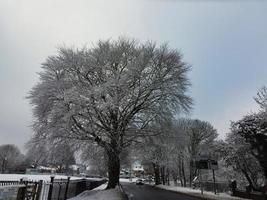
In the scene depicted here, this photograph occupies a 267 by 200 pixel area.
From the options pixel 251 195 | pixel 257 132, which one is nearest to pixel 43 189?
pixel 251 195

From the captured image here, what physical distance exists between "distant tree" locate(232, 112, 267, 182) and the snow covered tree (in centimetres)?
599

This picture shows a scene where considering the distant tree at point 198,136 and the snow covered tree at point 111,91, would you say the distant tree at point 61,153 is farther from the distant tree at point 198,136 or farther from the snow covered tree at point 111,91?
the distant tree at point 198,136

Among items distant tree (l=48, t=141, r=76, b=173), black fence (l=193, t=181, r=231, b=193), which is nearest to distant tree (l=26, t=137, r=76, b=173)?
distant tree (l=48, t=141, r=76, b=173)

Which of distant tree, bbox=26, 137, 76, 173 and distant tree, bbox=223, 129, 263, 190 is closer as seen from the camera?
distant tree, bbox=223, 129, 263, 190

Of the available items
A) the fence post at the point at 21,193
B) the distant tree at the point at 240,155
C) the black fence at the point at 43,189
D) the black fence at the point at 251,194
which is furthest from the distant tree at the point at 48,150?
the fence post at the point at 21,193

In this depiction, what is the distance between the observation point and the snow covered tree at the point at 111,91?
83.9ft

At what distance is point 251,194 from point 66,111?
1502 cm

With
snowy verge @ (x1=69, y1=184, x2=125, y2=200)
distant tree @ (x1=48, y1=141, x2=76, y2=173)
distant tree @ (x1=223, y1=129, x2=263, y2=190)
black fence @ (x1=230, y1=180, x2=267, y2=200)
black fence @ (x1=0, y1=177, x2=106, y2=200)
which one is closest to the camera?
black fence @ (x1=0, y1=177, x2=106, y2=200)

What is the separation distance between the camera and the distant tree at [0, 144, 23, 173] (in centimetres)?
10231

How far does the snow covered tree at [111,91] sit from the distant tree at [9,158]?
8173 cm

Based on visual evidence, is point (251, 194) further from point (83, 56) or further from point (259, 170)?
point (83, 56)

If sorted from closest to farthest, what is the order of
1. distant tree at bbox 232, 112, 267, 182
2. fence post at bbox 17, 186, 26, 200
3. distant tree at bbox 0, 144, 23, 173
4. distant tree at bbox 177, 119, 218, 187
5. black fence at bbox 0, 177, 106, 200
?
fence post at bbox 17, 186, 26, 200 < black fence at bbox 0, 177, 106, 200 < distant tree at bbox 232, 112, 267, 182 < distant tree at bbox 177, 119, 218, 187 < distant tree at bbox 0, 144, 23, 173

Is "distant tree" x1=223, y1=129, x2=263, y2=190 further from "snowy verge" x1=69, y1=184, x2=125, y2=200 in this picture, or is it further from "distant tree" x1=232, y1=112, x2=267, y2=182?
"snowy verge" x1=69, y1=184, x2=125, y2=200

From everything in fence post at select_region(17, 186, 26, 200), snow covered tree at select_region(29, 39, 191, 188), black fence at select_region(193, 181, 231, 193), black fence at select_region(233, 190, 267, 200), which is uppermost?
snow covered tree at select_region(29, 39, 191, 188)
